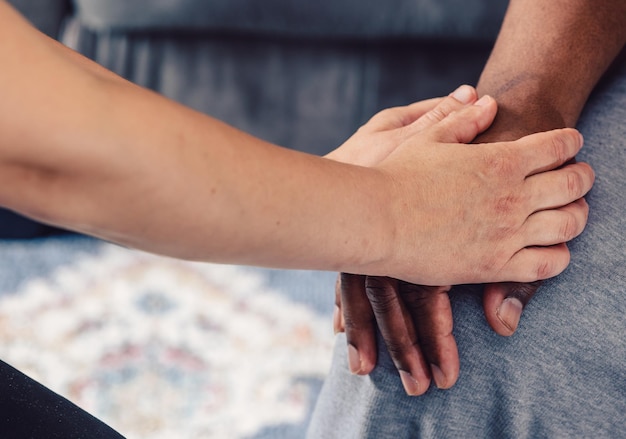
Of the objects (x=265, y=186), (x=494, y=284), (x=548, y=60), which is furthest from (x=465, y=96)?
(x=265, y=186)

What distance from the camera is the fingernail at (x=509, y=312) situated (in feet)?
2.19

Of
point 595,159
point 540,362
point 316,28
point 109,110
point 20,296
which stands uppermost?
point 109,110

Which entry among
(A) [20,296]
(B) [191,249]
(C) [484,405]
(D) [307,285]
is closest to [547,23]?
A: (C) [484,405]

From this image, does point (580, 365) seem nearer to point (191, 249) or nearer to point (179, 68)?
point (191, 249)

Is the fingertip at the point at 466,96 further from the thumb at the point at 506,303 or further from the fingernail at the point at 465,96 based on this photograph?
the thumb at the point at 506,303

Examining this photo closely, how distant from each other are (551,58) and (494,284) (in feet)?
1.01

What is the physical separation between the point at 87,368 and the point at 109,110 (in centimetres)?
91

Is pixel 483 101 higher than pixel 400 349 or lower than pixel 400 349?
higher

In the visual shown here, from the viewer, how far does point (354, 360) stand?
0.72 m

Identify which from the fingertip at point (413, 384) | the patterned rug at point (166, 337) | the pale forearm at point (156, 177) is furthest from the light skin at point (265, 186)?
the patterned rug at point (166, 337)

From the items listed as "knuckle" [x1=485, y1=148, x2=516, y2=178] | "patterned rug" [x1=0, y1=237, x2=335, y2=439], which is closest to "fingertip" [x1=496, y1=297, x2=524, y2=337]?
"knuckle" [x1=485, y1=148, x2=516, y2=178]

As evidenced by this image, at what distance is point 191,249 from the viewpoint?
Result: 1.72 feet

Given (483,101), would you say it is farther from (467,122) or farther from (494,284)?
(494,284)

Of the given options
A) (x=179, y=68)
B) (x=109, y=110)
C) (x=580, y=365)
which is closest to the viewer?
(x=109, y=110)
